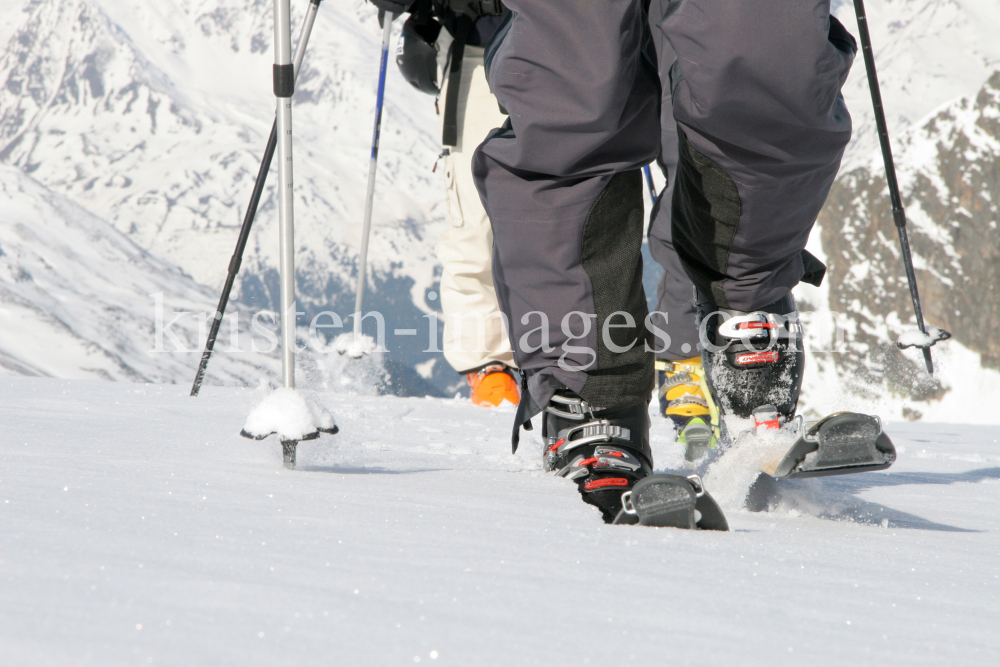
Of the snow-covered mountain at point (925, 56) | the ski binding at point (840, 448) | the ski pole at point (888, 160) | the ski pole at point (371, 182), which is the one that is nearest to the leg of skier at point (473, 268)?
the ski pole at point (371, 182)

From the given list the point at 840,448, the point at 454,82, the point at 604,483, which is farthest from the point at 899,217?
the point at 604,483

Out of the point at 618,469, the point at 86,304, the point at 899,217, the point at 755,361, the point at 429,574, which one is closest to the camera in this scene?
the point at 429,574

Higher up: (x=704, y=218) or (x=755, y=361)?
(x=704, y=218)

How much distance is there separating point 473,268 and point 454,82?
757mm

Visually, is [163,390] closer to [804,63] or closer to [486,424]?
[486,424]

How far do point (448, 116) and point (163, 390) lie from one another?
161cm

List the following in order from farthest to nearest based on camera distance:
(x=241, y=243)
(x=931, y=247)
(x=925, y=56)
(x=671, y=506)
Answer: (x=925, y=56), (x=931, y=247), (x=241, y=243), (x=671, y=506)

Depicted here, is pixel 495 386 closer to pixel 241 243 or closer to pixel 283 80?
pixel 241 243

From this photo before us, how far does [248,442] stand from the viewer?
160 cm

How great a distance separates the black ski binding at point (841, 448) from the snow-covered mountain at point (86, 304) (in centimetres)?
7884

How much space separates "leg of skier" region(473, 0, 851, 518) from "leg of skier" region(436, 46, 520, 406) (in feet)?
5.42

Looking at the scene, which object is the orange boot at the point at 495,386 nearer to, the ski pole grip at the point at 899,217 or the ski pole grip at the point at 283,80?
the ski pole grip at the point at 899,217

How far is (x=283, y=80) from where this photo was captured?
4.76 ft

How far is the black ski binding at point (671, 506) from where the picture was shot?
0.99m
